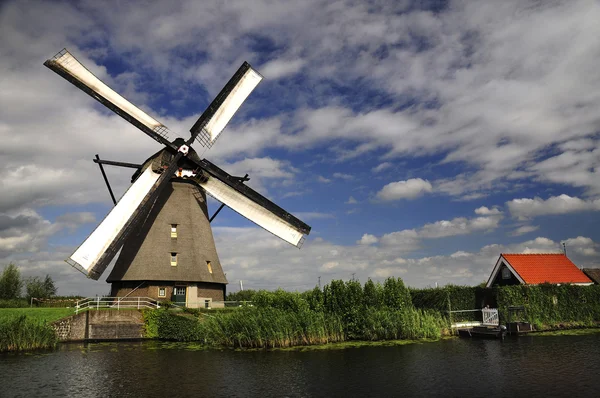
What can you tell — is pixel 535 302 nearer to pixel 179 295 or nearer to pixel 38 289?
pixel 179 295

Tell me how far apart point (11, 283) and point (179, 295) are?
2509 centimetres

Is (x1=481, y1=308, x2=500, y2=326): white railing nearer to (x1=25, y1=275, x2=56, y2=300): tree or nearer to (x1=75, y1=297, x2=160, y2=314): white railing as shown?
(x1=75, y1=297, x2=160, y2=314): white railing

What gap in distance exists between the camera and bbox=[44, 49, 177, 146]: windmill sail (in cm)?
2575

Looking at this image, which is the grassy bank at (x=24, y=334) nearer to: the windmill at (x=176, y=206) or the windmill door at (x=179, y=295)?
the windmill at (x=176, y=206)

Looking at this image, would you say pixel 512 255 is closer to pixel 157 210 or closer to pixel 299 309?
pixel 299 309

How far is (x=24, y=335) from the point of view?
21359 millimetres

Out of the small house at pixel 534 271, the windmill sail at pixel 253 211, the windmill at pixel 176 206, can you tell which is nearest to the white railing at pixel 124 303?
the windmill at pixel 176 206

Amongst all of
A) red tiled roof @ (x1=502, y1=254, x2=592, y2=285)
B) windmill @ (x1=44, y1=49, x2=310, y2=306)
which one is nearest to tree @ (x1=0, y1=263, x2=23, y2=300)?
windmill @ (x1=44, y1=49, x2=310, y2=306)

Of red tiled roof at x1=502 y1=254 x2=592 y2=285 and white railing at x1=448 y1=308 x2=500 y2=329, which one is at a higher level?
red tiled roof at x1=502 y1=254 x2=592 y2=285

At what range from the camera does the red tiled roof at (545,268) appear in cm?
3178

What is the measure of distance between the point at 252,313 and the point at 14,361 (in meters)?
10.0

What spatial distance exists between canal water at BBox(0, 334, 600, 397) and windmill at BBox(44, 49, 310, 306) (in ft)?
20.3

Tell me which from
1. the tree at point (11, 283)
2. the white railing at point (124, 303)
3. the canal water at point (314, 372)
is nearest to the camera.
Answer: the canal water at point (314, 372)

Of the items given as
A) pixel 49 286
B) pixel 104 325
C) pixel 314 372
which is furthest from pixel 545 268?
pixel 49 286
